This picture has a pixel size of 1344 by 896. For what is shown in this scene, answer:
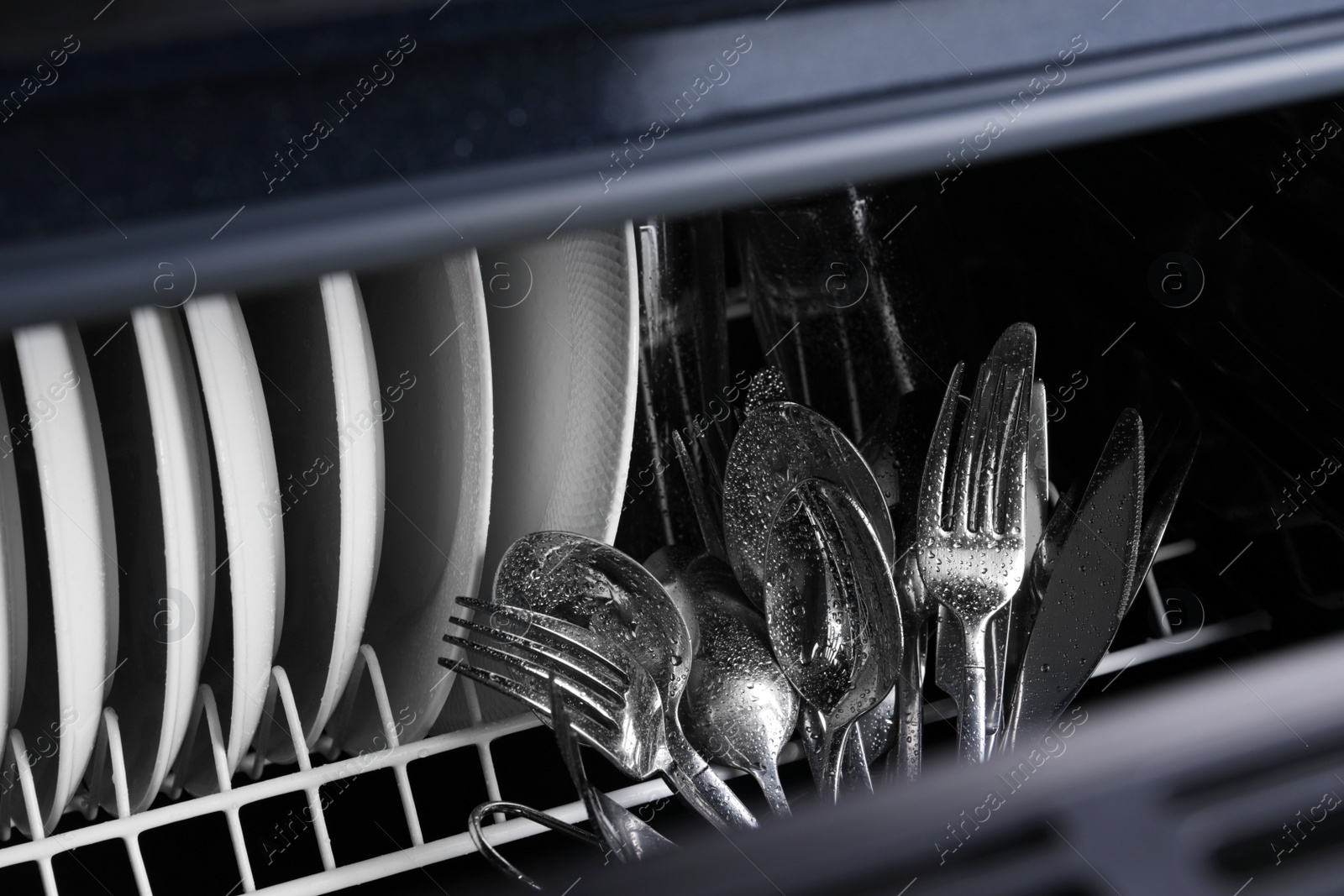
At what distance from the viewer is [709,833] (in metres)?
0.33

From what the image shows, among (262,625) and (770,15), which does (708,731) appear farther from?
(770,15)

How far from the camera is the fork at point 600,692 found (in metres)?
0.56

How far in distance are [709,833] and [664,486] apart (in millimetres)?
436

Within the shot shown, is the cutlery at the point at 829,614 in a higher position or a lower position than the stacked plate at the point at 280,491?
lower

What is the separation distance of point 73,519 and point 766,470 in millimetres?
363

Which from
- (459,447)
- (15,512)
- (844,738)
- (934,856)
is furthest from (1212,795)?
(15,512)

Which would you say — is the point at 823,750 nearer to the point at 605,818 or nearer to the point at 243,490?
the point at 605,818

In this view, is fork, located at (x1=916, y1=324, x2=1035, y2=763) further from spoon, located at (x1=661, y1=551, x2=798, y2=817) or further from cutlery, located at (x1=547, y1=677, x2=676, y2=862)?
cutlery, located at (x1=547, y1=677, x2=676, y2=862)

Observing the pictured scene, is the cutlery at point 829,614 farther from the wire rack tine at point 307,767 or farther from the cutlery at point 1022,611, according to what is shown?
the wire rack tine at point 307,767

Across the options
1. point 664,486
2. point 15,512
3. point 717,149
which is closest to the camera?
point 717,149

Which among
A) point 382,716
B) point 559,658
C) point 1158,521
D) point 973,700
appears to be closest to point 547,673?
point 559,658

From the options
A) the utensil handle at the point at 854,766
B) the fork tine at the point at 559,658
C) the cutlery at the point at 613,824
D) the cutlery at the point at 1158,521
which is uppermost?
the fork tine at the point at 559,658

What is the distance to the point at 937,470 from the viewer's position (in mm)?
606

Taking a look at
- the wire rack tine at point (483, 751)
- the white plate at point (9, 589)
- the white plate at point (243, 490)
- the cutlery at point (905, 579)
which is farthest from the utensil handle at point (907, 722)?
the white plate at point (9, 589)
